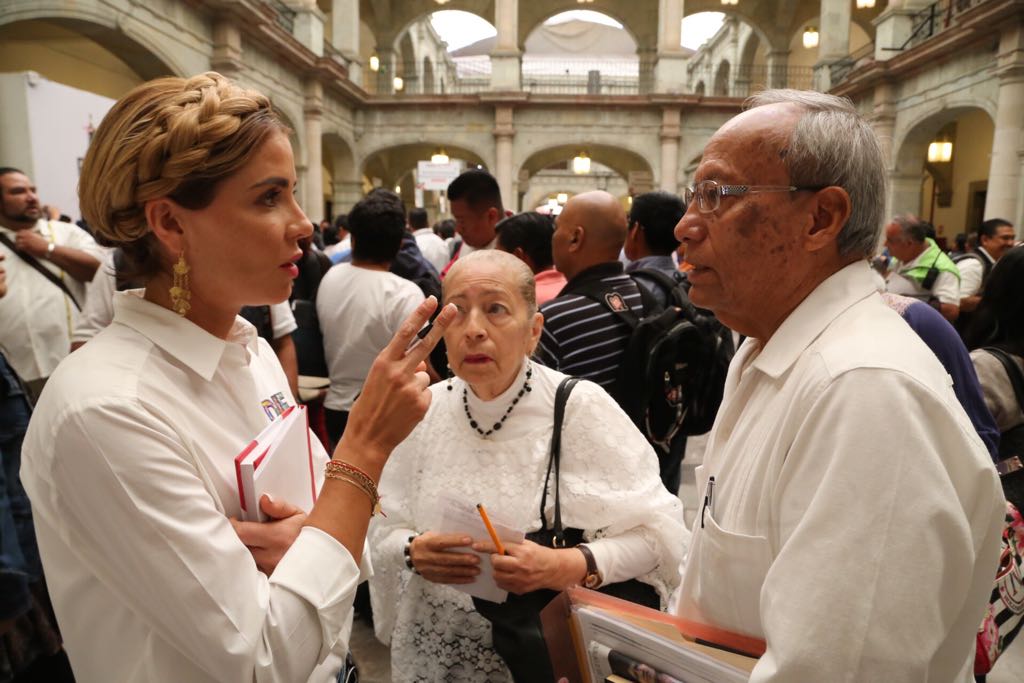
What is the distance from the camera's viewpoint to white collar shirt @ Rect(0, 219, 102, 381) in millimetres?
3758

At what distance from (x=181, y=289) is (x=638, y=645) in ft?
4.00

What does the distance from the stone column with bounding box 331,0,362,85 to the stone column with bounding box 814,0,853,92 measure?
1333 centimetres

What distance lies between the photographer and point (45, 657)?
2828mm

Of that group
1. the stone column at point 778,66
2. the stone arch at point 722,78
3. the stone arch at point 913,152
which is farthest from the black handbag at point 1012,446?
the stone arch at point 722,78

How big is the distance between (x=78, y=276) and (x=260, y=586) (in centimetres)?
367

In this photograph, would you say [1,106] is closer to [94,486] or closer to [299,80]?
[94,486]

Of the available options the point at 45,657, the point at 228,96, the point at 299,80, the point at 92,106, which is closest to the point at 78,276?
the point at 45,657

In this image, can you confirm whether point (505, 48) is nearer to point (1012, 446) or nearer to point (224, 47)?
point (224, 47)

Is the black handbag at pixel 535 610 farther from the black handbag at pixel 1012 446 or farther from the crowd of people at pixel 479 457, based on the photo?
the black handbag at pixel 1012 446

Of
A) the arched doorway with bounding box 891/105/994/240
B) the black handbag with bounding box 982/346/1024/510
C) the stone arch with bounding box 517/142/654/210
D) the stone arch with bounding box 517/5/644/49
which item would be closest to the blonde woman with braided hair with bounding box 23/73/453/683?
the black handbag with bounding box 982/346/1024/510

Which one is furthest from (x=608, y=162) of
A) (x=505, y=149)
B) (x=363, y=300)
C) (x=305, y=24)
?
(x=363, y=300)

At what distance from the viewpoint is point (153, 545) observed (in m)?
1.12

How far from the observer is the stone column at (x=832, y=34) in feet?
60.0

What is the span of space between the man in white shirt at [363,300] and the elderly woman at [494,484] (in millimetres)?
1727
